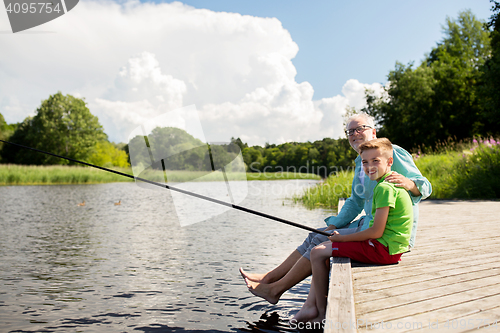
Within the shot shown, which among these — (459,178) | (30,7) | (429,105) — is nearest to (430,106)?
(429,105)

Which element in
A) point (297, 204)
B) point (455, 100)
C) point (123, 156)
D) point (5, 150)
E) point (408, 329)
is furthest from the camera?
point (123, 156)

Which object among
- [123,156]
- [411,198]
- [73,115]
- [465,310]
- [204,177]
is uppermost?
[73,115]

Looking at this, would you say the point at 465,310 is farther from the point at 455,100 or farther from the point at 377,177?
the point at 455,100

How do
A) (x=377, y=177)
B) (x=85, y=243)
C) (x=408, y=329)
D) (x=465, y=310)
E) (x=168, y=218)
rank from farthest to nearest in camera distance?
(x=168, y=218) < (x=85, y=243) < (x=377, y=177) < (x=465, y=310) < (x=408, y=329)

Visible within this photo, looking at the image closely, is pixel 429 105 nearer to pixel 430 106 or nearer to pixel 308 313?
pixel 430 106

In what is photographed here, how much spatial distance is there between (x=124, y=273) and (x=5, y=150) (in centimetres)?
4810

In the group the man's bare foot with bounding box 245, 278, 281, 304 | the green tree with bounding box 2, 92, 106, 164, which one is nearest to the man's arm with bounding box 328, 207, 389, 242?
the man's bare foot with bounding box 245, 278, 281, 304

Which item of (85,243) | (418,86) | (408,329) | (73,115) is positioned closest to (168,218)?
(85,243)

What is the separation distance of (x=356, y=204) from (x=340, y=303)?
4.39 ft

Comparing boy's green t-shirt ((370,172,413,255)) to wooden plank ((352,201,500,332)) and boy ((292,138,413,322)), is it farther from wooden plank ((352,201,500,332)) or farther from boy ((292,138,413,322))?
wooden plank ((352,201,500,332))

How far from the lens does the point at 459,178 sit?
1078cm

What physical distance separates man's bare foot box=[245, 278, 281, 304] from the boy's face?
143 centimetres

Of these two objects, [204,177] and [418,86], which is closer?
[204,177]

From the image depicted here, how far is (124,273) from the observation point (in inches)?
204
